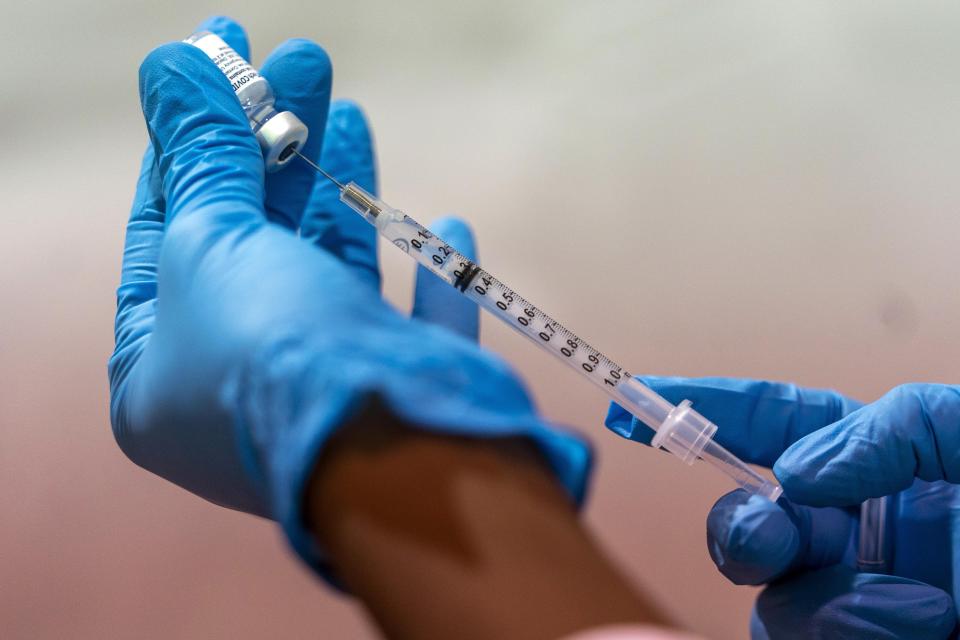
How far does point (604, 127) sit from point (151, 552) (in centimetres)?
117

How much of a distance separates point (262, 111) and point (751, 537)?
0.82 m

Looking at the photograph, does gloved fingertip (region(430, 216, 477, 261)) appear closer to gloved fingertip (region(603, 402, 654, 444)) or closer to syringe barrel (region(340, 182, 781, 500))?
syringe barrel (region(340, 182, 781, 500))

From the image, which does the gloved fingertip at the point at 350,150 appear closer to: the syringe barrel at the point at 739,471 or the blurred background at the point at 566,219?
the blurred background at the point at 566,219

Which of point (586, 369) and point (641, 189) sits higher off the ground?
point (641, 189)

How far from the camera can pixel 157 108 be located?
88cm

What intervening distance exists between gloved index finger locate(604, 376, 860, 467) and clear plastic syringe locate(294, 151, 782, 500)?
84 millimetres

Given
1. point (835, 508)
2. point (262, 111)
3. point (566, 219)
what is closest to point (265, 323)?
point (262, 111)

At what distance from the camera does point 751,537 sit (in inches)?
35.7

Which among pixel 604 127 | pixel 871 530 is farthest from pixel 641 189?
pixel 871 530

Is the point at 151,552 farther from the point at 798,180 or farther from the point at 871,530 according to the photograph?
the point at 798,180

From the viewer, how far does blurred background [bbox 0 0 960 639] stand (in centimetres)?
130

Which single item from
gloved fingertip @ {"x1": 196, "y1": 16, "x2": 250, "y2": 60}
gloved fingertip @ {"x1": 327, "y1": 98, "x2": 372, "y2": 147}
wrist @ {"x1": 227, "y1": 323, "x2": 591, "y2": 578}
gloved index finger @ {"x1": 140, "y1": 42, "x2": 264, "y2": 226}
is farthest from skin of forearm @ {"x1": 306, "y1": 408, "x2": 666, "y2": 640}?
gloved fingertip @ {"x1": 196, "y1": 16, "x2": 250, "y2": 60}

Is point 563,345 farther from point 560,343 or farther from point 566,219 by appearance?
point 566,219

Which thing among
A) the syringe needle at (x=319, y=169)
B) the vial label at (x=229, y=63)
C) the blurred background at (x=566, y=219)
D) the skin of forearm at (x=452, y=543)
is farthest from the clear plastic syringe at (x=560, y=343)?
the skin of forearm at (x=452, y=543)
